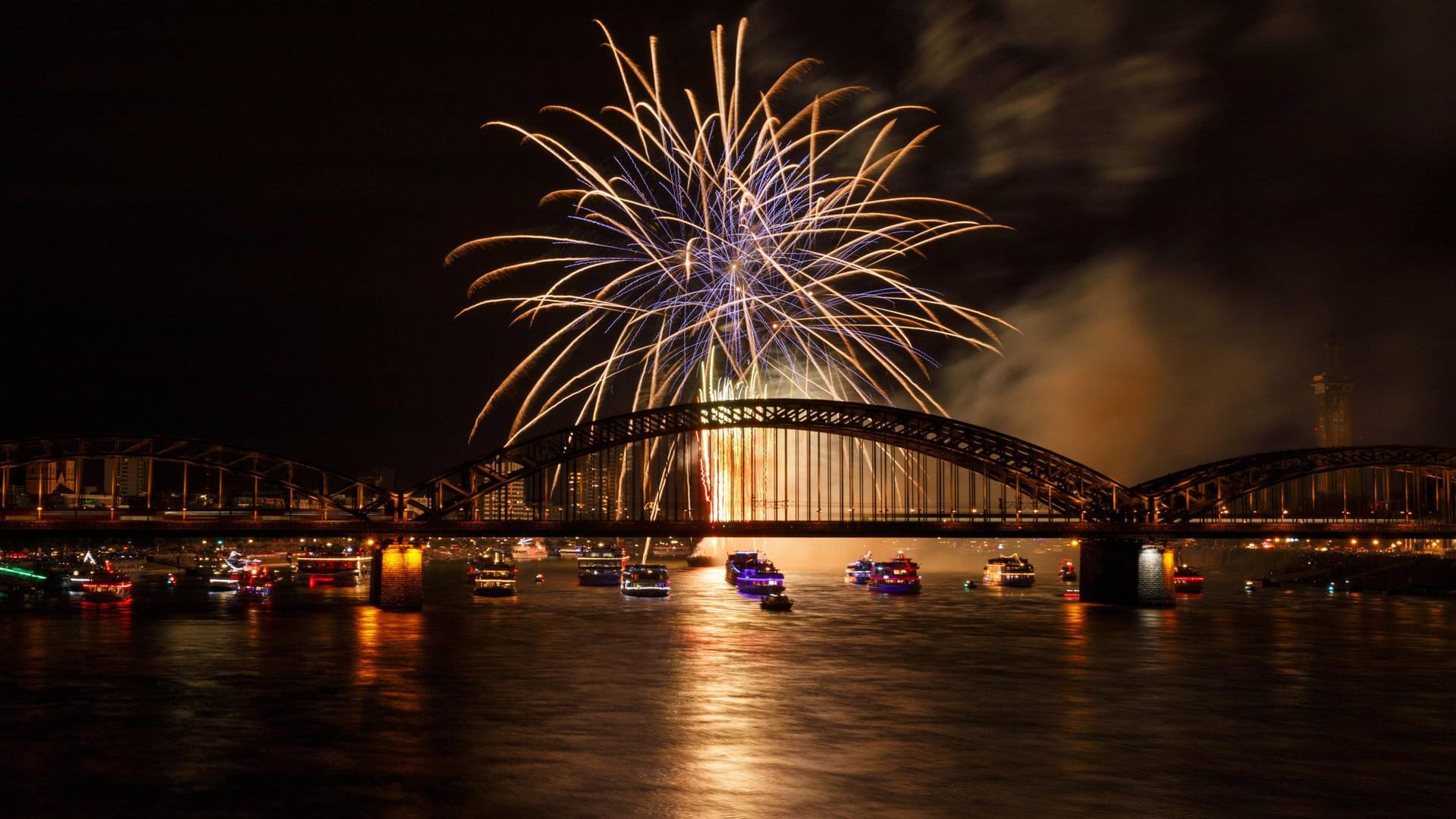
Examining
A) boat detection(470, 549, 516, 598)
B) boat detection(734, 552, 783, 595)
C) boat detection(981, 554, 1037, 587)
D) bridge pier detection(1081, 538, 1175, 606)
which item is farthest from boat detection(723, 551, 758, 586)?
bridge pier detection(1081, 538, 1175, 606)

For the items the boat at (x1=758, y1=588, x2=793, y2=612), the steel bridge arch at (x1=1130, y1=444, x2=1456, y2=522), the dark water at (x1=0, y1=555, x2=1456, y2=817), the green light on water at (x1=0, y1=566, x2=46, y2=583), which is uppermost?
the steel bridge arch at (x1=1130, y1=444, x2=1456, y2=522)

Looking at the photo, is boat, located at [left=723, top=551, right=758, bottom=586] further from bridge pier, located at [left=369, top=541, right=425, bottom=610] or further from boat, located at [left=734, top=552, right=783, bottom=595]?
bridge pier, located at [left=369, top=541, right=425, bottom=610]

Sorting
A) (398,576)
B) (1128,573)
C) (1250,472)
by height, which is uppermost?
(1250,472)

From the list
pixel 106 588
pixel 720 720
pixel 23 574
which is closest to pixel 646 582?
pixel 106 588

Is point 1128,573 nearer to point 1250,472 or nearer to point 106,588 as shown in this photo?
point 1250,472

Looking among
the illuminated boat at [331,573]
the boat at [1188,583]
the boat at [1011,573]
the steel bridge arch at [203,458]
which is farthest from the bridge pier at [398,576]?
the boat at [1011,573]
